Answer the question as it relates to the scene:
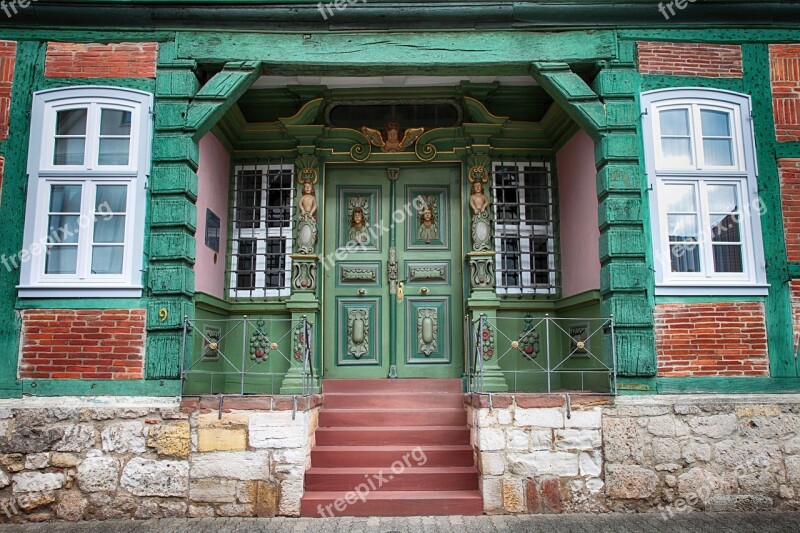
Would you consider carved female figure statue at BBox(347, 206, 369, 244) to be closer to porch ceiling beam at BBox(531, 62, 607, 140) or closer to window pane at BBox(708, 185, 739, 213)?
porch ceiling beam at BBox(531, 62, 607, 140)

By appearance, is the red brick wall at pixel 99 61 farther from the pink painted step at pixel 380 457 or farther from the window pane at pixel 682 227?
the window pane at pixel 682 227

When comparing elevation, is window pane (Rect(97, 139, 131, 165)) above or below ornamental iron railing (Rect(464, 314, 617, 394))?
above

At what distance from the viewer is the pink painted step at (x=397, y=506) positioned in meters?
5.44

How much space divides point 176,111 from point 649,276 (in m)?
4.65

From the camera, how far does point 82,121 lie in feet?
19.9

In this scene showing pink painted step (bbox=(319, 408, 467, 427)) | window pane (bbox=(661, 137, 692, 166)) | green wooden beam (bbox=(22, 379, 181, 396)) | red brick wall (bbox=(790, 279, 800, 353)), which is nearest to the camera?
green wooden beam (bbox=(22, 379, 181, 396))

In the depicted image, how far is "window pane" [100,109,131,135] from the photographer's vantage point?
6.04 m

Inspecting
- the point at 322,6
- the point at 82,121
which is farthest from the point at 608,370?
the point at 82,121

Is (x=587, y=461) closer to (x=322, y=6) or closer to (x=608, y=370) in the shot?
(x=608, y=370)

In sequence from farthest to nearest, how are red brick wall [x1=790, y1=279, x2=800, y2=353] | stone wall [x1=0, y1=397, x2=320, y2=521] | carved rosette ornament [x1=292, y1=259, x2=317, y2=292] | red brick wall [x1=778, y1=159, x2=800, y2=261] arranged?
1. carved rosette ornament [x1=292, y1=259, x2=317, y2=292]
2. red brick wall [x1=778, y1=159, x2=800, y2=261]
3. red brick wall [x1=790, y1=279, x2=800, y2=353]
4. stone wall [x1=0, y1=397, x2=320, y2=521]

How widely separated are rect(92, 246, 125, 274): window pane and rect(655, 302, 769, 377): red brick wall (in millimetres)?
4930

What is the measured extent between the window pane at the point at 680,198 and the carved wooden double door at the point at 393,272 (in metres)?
2.32

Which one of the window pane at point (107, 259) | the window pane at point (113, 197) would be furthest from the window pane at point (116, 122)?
the window pane at point (107, 259)

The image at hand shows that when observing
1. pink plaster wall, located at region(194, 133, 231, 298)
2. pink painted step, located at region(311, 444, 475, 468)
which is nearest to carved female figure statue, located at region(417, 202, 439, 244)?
pink plaster wall, located at region(194, 133, 231, 298)
